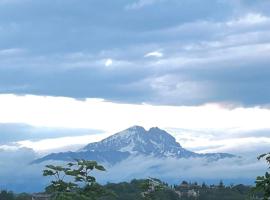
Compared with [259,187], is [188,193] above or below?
above

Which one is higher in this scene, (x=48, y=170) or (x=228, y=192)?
(x=228, y=192)

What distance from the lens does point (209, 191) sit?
642ft

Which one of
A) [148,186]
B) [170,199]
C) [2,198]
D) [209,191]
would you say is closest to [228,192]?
[209,191]

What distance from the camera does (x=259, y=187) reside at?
70.4 feet

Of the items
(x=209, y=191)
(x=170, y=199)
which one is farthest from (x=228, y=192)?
(x=170, y=199)

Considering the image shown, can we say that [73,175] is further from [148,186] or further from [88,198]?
[148,186]

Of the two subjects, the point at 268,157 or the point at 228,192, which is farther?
the point at 228,192

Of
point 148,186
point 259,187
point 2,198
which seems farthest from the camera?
point 2,198

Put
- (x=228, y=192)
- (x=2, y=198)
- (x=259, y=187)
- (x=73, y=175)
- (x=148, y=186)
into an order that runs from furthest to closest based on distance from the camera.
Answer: (x=228, y=192), (x=2, y=198), (x=148, y=186), (x=73, y=175), (x=259, y=187)

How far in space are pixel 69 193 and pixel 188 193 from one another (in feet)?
576

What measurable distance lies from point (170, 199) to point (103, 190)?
460ft

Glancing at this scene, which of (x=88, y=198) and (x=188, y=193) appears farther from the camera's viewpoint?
(x=188, y=193)

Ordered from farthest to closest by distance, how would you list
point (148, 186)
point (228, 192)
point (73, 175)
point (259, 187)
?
point (228, 192)
point (148, 186)
point (73, 175)
point (259, 187)

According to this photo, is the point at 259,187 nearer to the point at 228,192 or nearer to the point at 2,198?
the point at 2,198
